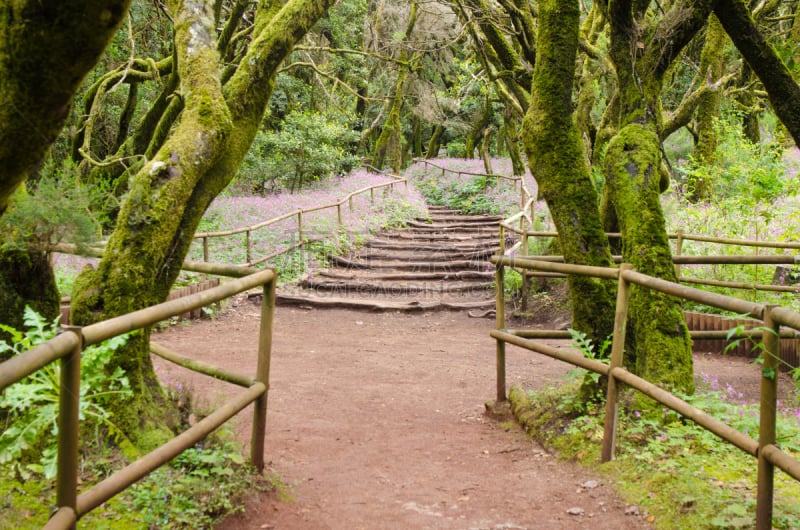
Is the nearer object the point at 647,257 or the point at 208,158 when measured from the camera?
the point at 208,158

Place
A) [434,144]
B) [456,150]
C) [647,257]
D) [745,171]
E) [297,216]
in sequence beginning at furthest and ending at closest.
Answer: [456,150], [434,144], [297,216], [745,171], [647,257]

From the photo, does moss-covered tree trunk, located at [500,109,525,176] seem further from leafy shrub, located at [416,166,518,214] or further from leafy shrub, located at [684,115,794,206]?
leafy shrub, located at [684,115,794,206]

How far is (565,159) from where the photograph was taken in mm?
5359

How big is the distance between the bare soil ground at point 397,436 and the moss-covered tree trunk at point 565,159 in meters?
1.35

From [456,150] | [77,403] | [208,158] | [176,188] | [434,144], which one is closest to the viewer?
[77,403]

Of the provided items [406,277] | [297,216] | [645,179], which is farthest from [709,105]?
[645,179]

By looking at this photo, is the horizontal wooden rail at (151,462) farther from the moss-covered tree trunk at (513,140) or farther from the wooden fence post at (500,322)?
the moss-covered tree trunk at (513,140)

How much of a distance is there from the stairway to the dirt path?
7.47ft

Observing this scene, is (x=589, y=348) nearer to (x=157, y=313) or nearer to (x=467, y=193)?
(x=157, y=313)

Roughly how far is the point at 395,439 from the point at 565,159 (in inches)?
107

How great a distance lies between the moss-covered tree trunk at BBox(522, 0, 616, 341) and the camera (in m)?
5.23

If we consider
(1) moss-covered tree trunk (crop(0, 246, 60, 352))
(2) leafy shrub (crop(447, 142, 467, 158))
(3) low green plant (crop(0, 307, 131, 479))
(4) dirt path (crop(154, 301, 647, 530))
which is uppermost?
(2) leafy shrub (crop(447, 142, 467, 158))

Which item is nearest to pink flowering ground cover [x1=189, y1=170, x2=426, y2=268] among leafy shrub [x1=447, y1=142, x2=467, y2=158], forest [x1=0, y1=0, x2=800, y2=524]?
forest [x1=0, y1=0, x2=800, y2=524]

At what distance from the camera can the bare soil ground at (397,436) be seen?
3.70m
